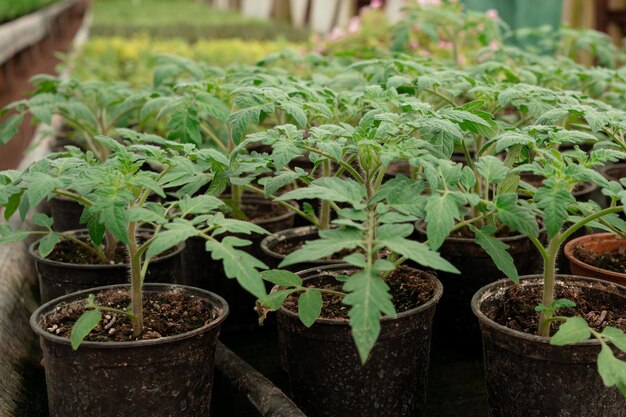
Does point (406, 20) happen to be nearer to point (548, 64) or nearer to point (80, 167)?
point (548, 64)

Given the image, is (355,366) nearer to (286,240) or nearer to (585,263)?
Answer: (286,240)

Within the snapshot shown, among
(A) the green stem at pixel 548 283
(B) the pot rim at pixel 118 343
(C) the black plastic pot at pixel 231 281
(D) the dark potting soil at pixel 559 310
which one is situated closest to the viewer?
(B) the pot rim at pixel 118 343

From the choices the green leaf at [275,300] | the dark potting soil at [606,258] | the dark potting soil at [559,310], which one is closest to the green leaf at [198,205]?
the green leaf at [275,300]

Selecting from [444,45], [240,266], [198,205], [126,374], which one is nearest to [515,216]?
[240,266]

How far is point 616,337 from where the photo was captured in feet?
5.84

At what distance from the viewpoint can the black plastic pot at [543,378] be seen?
1.88 m

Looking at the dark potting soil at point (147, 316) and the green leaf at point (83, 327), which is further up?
the green leaf at point (83, 327)

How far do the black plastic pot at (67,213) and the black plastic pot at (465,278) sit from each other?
1527mm

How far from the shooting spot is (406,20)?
170 inches

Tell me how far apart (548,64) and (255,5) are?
17.8 m

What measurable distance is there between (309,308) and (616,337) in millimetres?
721

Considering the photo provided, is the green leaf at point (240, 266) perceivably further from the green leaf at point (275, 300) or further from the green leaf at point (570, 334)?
the green leaf at point (570, 334)

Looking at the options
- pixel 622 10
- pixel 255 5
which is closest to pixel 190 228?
pixel 622 10

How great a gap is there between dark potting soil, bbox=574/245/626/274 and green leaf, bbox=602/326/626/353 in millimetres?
848
